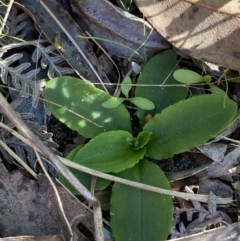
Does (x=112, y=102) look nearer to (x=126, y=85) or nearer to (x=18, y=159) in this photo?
(x=126, y=85)

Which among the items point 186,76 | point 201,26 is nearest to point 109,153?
point 186,76

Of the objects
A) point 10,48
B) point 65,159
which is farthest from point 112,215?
point 10,48

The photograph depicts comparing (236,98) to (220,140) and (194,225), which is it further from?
(194,225)

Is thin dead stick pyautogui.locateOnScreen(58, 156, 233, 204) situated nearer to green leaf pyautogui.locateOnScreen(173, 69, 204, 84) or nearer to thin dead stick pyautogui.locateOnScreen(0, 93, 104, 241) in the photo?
thin dead stick pyautogui.locateOnScreen(0, 93, 104, 241)

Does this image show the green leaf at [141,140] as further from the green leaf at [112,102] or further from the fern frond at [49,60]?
the fern frond at [49,60]

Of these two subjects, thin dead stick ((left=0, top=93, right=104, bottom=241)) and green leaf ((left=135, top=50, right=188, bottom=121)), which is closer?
thin dead stick ((left=0, top=93, right=104, bottom=241))

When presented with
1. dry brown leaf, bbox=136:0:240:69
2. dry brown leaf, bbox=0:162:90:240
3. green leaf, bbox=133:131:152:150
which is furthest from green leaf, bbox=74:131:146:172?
dry brown leaf, bbox=136:0:240:69
